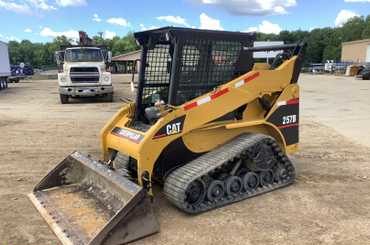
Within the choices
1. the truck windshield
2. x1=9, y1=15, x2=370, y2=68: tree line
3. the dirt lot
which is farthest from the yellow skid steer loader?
x1=9, y1=15, x2=370, y2=68: tree line

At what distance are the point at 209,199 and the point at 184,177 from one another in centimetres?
45

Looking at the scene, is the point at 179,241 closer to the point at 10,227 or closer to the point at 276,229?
the point at 276,229

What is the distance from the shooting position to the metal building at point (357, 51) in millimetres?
64281

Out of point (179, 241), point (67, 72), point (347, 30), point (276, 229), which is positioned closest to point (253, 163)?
point (276, 229)

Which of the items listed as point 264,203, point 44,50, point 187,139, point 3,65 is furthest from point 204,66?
point 44,50

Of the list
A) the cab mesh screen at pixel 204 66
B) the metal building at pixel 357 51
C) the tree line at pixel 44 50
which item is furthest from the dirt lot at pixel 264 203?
the tree line at pixel 44 50

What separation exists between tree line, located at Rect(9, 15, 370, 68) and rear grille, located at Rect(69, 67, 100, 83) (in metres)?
75.6

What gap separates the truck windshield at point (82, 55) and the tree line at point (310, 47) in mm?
75014

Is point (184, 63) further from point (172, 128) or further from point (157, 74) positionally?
point (172, 128)

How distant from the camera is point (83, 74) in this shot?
1845cm

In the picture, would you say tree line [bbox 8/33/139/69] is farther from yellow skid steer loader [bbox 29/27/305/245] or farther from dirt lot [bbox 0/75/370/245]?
yellow skid steer loader [bbox 29/27/305/245]

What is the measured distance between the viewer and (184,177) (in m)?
4.98

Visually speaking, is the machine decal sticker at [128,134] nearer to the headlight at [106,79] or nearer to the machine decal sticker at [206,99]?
the machine decal sticker at [206,99]

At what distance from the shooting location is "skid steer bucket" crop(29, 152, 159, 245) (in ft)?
14.1
